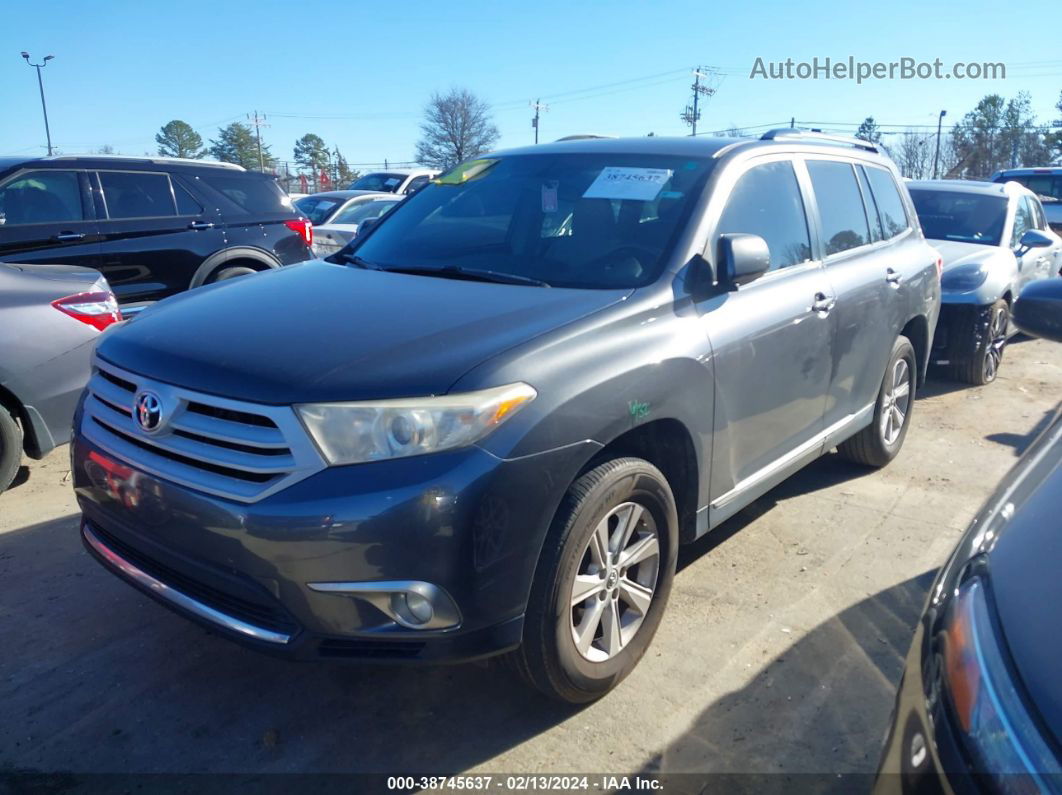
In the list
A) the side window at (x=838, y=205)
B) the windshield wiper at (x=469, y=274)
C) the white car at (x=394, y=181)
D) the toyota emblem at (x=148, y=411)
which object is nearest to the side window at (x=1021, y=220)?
the side window at (x=838, y=205)

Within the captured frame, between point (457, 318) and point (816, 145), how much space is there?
264cm

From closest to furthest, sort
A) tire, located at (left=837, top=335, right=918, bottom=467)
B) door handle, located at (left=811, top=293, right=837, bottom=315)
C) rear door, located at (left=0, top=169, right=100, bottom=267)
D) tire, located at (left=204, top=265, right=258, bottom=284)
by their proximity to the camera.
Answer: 1. door handle, located at (left=811, top=293, right=837, bottom=315)
2. tire, located at (left=837, top=335, right=918, bottom=467)
3. rear door, located at (left=0, top=169, right=100, bottom=267)
4. tire, located at (left=204, top=265, right=258, bottom=284)

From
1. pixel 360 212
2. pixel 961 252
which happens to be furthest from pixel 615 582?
pixel 360 212

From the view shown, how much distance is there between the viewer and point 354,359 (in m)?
2.47

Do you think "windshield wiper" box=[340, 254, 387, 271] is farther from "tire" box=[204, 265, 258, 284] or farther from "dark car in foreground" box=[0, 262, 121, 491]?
"tire" box=[204, 265, 258, 284]

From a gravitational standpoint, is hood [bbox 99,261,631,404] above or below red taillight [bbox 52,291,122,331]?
above

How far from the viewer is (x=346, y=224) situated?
1216 cm

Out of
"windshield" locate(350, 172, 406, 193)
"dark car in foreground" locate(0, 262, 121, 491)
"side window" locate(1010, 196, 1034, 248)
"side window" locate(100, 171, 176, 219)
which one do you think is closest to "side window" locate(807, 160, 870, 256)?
"dark car in foreground" locate(0, 262, 121, 491)

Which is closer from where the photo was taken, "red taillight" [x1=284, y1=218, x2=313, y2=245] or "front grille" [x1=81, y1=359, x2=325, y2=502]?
"front grille" [x1=81, y1=359, x2=325, y2=502]

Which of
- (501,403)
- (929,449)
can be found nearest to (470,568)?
(501,403)

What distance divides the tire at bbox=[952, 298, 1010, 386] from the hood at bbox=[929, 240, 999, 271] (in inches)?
17.5

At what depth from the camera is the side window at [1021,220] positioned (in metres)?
8.15

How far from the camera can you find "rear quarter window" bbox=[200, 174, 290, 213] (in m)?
7.65

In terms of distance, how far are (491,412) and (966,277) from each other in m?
6.14
